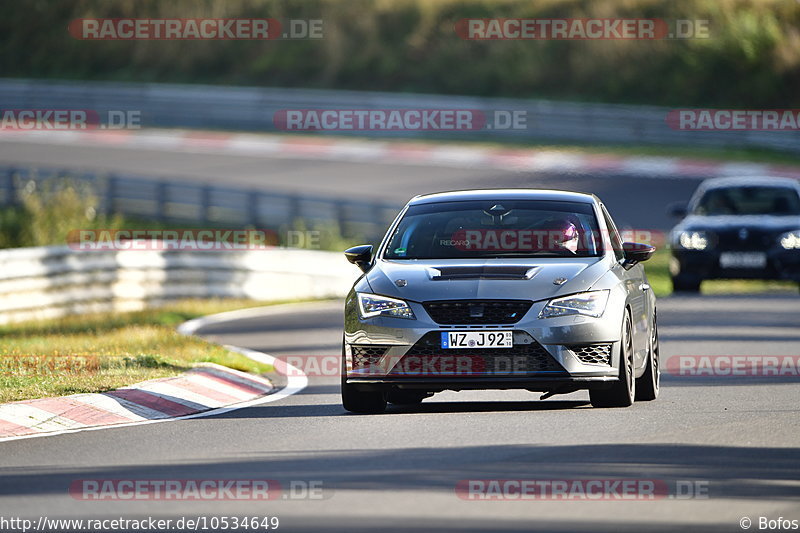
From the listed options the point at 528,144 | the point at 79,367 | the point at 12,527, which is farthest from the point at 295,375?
the point at 528,144

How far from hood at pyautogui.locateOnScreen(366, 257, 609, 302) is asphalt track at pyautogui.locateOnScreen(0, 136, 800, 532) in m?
0.88

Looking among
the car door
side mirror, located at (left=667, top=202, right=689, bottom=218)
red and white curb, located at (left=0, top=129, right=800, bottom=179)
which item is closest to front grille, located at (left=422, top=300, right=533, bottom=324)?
the car door

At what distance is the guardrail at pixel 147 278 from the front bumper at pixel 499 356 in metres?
11.4

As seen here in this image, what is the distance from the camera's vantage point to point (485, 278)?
11.4 meters

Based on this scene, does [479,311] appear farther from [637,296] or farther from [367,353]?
[637,296]

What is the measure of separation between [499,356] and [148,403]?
3.00m

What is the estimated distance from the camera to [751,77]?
47969 millimetres

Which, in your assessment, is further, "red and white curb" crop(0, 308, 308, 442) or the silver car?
"red and white curb" crop(0, 308, 308, 442)

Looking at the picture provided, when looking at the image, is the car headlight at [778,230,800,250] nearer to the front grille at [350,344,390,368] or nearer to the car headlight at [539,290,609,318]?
the car headlight at [539,290,609,318]

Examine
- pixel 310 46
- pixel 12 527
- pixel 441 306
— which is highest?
pixel 310 46

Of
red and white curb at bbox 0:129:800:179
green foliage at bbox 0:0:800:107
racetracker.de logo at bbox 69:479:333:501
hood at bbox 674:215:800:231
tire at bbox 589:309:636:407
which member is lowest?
racetracker.de logo at bbox 69:479:333:501

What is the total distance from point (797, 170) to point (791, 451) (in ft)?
96.2

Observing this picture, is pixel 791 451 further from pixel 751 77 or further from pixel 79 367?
pixel 751 77

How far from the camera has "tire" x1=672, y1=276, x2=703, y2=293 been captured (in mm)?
24344
